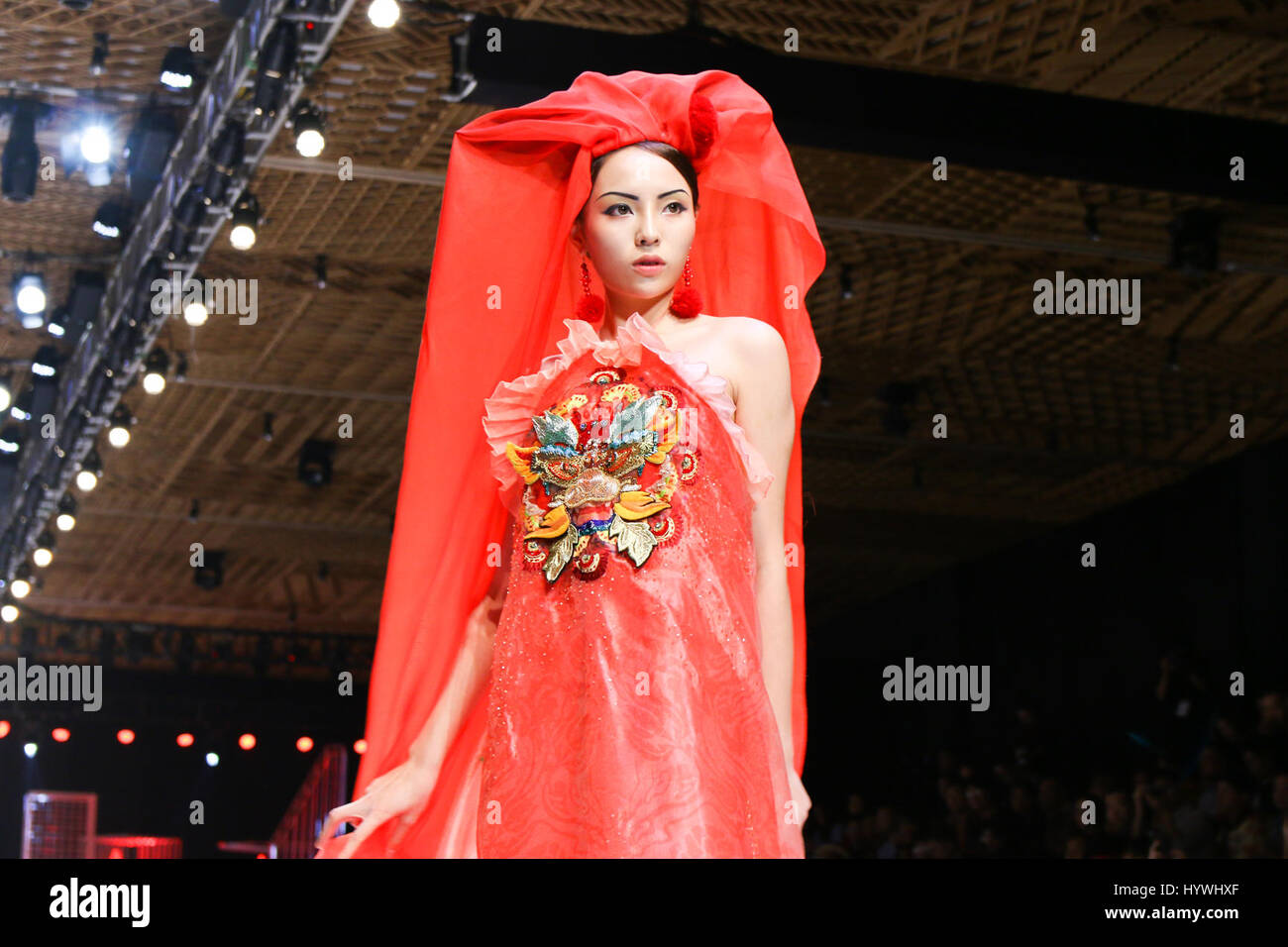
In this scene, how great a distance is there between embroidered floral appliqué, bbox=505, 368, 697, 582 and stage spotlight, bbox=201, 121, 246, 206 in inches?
177

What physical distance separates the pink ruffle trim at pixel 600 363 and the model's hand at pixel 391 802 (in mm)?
370

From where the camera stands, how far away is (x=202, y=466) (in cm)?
1091

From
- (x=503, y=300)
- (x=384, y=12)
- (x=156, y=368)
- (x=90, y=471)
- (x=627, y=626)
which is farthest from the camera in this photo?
(x=90, y=471)

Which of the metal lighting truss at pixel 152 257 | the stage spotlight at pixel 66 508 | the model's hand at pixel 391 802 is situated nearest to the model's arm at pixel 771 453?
the model's hand at pixel 391 802

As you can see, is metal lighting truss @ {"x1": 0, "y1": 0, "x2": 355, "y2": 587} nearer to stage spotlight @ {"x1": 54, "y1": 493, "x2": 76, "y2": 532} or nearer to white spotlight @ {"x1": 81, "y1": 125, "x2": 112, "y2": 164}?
stage spotlight @ {"x1": 54, "y1": 493, "x2": 76, "y2": 532}

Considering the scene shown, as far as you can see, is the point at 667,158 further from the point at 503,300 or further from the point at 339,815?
the point at 339,815

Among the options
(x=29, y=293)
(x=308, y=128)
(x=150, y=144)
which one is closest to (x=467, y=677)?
(x=308, y=128)

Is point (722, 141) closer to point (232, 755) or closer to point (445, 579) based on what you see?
point (445, 579)

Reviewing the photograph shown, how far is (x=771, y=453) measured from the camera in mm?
2178

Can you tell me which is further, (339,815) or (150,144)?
(150,144)

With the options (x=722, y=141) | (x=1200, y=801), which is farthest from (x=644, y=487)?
(x=1200, y=801)

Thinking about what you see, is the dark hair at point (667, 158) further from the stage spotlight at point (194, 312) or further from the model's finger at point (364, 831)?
the stage spotlight at point (194, 312)

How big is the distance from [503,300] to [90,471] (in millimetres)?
7812

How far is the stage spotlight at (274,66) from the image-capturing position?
18.7 ft
